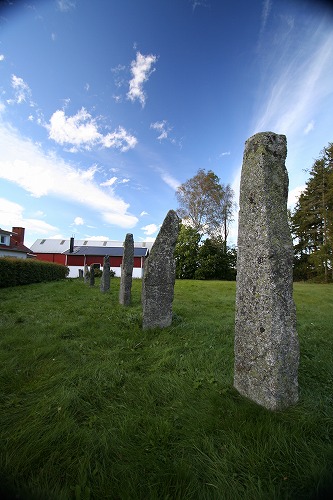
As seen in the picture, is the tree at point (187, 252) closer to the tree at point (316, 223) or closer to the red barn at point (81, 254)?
the red barn at point (81, 254)

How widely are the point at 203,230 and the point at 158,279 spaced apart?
3010cm

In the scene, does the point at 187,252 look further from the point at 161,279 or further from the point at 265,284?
the point at 265,284

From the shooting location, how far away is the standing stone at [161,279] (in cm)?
623

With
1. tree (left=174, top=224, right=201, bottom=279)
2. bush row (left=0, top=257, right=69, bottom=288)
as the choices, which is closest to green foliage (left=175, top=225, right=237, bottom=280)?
tree (left=174, top=224, right=201, bottom=279)

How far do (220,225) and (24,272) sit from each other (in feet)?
84.9

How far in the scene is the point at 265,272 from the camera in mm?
2889

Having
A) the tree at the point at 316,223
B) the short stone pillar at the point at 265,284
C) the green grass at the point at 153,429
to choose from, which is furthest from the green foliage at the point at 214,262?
the short stone pillar at the point at 265,284

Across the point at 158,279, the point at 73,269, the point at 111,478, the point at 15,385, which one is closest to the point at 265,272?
the point at 111,478

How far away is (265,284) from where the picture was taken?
2.88 metres

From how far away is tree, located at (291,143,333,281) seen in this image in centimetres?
2867

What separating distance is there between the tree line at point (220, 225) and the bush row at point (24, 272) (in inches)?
633

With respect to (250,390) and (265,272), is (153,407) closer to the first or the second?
(250,390)

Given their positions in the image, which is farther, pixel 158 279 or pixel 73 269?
pixel 73 269

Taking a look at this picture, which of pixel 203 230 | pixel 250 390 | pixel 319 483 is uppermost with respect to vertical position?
pixel 203 230
